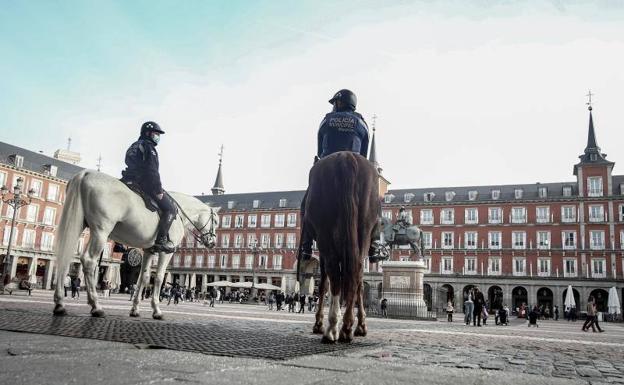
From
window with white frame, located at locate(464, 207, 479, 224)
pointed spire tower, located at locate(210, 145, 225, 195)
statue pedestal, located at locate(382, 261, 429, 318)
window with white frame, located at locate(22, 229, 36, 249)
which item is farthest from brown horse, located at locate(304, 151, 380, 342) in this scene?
pointed spire tower, located at locate(210, 145, 225, 195)

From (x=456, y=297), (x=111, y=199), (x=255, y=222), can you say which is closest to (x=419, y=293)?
(x=111, y=199)

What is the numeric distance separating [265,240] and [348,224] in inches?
2572

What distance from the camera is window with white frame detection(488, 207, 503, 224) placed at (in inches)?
2287

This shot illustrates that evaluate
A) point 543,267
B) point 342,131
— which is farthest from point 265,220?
point 342,131

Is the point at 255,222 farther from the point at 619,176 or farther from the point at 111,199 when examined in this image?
the point at 111,199

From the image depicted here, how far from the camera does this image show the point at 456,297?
5591 cm

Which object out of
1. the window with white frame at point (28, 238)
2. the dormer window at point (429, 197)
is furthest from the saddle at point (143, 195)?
A: the dormer window at point (429, 197)

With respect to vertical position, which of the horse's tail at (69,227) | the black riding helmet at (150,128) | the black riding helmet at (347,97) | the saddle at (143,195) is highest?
the black riding helmet at (347,97)

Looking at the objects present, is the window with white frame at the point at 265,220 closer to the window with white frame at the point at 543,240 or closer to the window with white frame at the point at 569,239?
the window with white frame at the point at 543,240

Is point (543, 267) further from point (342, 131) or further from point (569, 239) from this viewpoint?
point (342, 131)

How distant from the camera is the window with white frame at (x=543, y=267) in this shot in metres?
53.6

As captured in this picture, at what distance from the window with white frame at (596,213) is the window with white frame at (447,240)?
15.3 m

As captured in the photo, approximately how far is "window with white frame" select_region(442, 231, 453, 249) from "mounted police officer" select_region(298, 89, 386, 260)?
5532cm

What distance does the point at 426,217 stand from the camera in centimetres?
6200
